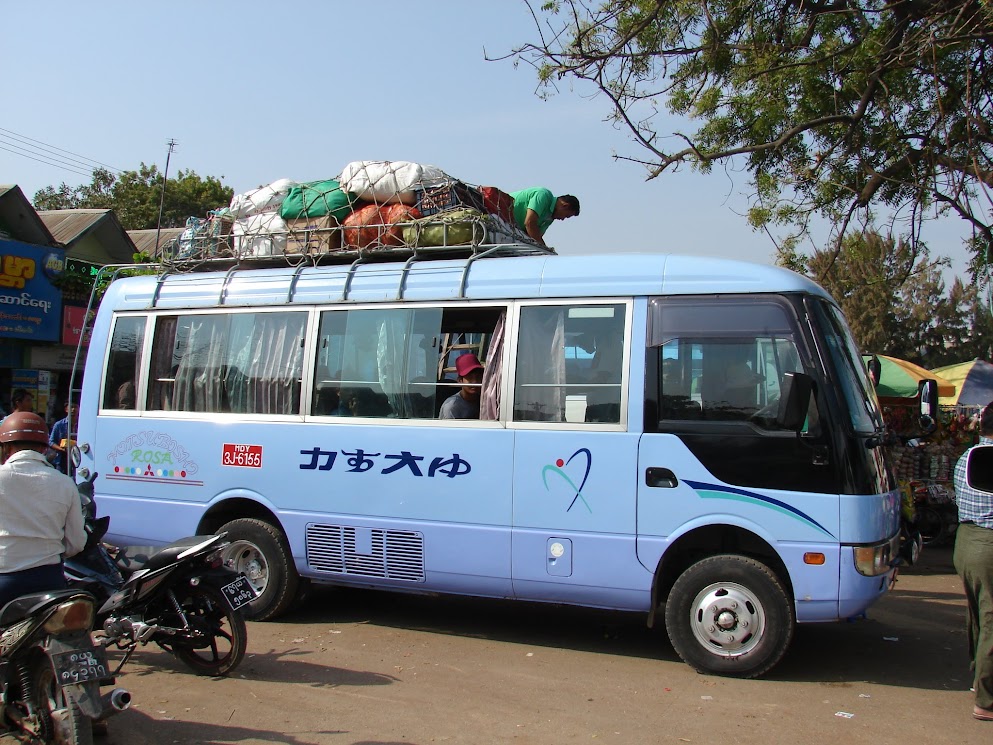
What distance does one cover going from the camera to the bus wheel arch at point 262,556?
22.3ft

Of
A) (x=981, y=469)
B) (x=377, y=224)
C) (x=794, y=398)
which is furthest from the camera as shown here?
(x=377, y=224)

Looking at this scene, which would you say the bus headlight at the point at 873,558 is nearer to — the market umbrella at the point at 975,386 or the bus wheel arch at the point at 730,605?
the bus wheel arch at the point at 730,605

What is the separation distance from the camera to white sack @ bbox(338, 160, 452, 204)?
7207mm

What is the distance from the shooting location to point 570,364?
5973 millimetres

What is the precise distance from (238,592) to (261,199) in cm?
391

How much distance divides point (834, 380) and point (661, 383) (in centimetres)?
107

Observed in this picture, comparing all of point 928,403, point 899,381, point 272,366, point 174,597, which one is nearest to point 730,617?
point 928,403

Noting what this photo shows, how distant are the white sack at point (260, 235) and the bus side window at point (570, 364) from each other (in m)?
2.66

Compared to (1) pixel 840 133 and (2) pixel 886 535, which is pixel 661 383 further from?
(1) pixel 840 133

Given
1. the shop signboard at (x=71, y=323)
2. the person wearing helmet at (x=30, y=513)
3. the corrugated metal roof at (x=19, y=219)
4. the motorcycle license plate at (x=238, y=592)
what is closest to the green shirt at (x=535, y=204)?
the motorcycle license plate at (x=238, y=592)

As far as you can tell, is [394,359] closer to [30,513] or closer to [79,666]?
[30,513]

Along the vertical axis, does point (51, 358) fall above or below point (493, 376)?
above

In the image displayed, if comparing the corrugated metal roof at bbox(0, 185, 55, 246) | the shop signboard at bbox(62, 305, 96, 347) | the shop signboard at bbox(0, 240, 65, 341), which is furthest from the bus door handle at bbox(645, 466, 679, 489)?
the corrugated metal roof at bbox(0, 185, 55, 246)

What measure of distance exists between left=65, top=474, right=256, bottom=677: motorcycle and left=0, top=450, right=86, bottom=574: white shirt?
953 millimetres
